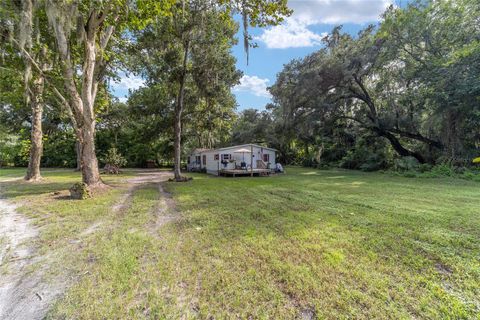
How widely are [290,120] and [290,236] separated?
14465 millimetres

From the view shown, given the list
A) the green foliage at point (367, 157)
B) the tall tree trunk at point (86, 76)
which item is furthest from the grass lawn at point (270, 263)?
the green foliage at point (367, 157)

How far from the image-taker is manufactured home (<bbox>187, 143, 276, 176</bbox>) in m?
14.9

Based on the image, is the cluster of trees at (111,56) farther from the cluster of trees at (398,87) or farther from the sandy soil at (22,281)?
the cluster of trees at (398,87)

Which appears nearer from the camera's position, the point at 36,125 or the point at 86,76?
the point at 86,76

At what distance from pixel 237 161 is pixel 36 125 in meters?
11.5

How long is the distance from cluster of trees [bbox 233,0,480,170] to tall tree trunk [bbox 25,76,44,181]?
13.8m

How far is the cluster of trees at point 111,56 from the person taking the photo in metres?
6.21

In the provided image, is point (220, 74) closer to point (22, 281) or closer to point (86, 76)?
point (86, 76)

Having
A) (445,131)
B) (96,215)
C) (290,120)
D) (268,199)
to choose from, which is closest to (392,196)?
(268,199)

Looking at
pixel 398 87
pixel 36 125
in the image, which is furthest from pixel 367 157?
pixel 36 125

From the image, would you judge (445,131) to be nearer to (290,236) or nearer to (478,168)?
(478,168)

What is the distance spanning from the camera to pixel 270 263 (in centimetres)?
263

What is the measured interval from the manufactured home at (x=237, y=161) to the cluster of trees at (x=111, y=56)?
261 cm

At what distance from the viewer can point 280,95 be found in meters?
16.7
